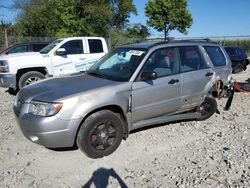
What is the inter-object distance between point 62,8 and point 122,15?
11.6 metres

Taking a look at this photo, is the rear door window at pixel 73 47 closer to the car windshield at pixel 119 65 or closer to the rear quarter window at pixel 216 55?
the car windshield at pixel 119 65

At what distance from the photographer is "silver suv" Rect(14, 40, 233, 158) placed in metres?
4.25

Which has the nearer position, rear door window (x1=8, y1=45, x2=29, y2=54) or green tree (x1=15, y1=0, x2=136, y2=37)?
rear door window (x1=8, y1=45, x2=29, y2=54)

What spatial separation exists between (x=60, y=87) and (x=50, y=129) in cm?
79

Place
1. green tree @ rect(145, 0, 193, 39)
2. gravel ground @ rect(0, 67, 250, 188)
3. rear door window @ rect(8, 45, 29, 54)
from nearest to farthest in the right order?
gravel ground @ rect(0, 67, 250, 188) → rear door window @ rect(8, 45, 29, 54) → green tree @ rect(145, 0, 193, 39)

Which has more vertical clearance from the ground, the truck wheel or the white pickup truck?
the white pickup truck

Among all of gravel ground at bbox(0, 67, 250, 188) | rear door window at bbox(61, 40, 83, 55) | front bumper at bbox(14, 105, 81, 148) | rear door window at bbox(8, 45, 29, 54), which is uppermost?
rear door window at bbox(61, 40, 83, 55)

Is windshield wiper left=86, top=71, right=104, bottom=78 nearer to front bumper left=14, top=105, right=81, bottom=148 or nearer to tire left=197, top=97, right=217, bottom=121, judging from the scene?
front bumper left=14, top=105, right=81, bottom=148

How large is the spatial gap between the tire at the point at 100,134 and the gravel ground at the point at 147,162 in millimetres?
148

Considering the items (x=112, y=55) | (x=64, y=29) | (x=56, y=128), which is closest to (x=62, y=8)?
(x=64, y=29)

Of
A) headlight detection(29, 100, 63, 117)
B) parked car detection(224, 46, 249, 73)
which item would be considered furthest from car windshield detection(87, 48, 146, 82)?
parked car detection(224, 46, 249, 73)

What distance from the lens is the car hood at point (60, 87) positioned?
4.36 meters

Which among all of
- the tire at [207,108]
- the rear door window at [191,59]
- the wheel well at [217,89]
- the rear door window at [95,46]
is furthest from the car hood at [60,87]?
the rear door window at [95,46]

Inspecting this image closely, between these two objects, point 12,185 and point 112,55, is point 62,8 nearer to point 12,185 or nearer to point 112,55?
point 112,55
